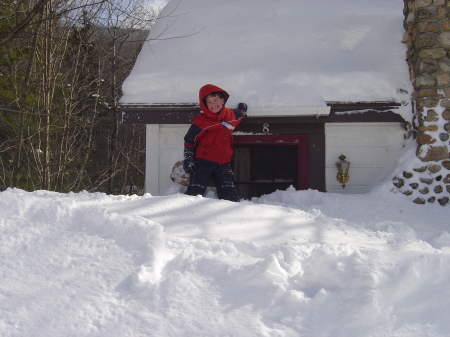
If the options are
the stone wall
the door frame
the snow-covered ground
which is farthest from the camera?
the door frame

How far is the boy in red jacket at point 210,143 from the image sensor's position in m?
4.84

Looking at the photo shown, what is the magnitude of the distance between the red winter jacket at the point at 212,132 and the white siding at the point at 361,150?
1.38 m

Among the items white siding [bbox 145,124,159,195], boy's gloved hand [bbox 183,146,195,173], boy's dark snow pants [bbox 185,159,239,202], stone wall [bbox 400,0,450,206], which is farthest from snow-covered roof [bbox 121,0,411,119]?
boy's dark snow pants [bbox 185,159,239,202]

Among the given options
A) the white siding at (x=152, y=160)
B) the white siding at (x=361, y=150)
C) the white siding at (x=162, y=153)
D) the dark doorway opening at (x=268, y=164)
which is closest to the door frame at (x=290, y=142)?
the dark doorway opening at (x=268, y=164)

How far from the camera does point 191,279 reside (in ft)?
7.72

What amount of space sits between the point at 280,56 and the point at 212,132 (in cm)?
167

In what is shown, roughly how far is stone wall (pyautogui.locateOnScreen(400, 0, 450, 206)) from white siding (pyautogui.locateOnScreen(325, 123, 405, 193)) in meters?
0.46

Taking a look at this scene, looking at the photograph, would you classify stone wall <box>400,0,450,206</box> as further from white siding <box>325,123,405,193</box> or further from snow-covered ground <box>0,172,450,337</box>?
snow-covered ground <box>0,172,450,337</box>

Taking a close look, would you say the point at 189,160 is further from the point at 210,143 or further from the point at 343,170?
the point at 343,170

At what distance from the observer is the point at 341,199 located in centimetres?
471

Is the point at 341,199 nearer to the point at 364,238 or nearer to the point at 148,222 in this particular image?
the point at 364,238

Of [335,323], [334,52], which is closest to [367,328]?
[335,323]

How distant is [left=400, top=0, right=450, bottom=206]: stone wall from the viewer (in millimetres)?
4801

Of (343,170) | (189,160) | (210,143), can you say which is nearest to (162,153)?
(189,160)
